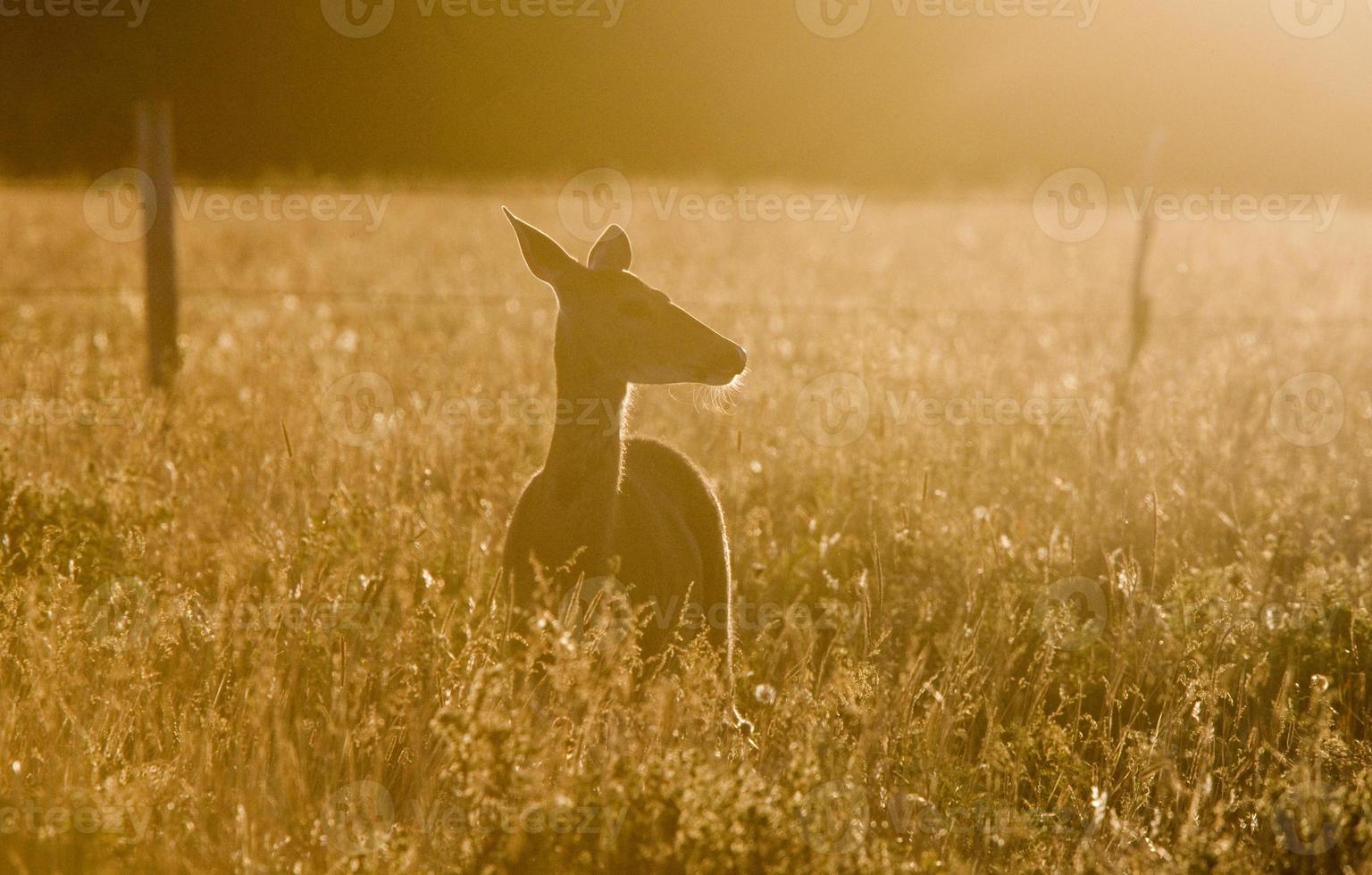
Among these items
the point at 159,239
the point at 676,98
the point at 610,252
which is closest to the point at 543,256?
the point at 610,252

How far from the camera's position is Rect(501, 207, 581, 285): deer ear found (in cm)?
473

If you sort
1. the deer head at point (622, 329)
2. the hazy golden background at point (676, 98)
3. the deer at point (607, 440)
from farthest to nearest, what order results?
the hazy golden background at point (676, 98)
the deer head at point (622, 329)
the deer at point (607, 440)

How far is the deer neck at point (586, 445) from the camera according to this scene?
4.65 metres

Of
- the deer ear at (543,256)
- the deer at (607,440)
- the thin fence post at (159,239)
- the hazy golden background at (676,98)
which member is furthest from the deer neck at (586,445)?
the hazy golden background at (676,98)

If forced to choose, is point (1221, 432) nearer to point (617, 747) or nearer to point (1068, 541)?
point (1068, 541)

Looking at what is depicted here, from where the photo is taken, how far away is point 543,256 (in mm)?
4762

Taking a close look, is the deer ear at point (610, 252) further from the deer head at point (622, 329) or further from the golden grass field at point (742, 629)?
the golden grass field at point (742, 629)

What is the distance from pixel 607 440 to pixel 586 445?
84 millimetres

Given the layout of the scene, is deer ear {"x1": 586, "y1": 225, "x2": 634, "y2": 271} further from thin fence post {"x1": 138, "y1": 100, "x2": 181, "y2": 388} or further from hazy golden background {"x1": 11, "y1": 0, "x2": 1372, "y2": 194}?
hazy golden background {"x1": 11, "y1": 0, "x2": 1372, "y2": 194}

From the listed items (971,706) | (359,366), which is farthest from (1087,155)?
(971,706)

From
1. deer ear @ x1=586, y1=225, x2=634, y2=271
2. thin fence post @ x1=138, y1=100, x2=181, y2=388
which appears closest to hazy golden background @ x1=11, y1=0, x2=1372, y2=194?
thin fence post @ x1=138, y1=100, x2=181, y2=388

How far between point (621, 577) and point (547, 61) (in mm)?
42908

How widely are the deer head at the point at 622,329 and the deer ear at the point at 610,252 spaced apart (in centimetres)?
19

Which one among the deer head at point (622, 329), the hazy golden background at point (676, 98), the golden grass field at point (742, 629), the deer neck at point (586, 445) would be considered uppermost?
the hazy golden background at point (676, 98)
